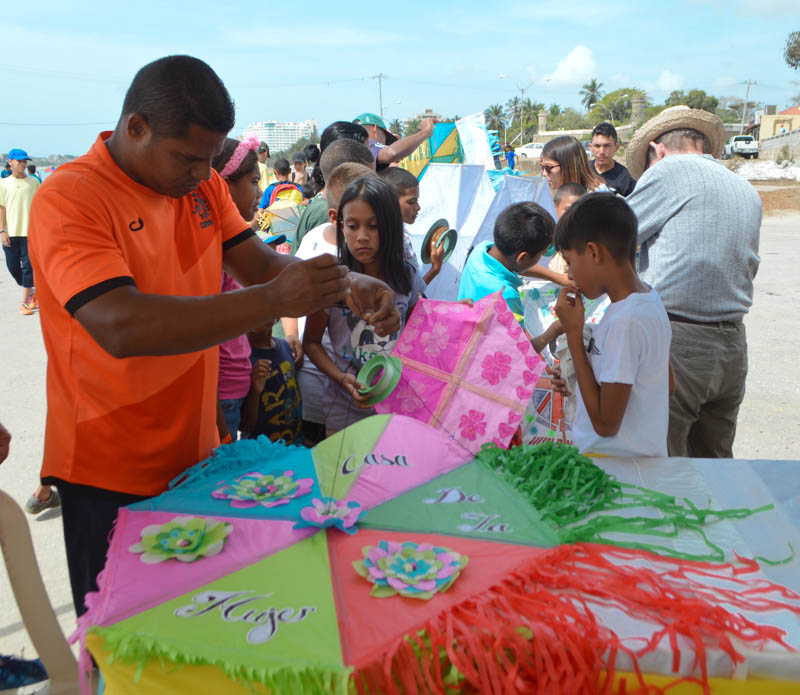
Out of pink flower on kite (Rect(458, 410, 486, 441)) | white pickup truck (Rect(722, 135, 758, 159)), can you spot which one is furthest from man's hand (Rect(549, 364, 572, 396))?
white pickup truck (Rect(722, 135, 758, 159))

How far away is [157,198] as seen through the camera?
1.42 m

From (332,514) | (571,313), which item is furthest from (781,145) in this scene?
(332,514)

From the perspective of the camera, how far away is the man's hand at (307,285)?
48.1 inches

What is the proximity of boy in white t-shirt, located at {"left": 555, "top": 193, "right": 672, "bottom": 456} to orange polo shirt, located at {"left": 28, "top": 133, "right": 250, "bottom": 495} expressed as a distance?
1.10 meters

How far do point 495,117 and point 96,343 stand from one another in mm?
86642

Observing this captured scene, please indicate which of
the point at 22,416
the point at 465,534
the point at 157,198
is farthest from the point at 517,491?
the point at 22,416

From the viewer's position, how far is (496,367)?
2178 mm

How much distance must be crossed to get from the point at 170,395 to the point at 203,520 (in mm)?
301

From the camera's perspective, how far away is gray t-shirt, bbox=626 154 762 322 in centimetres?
256

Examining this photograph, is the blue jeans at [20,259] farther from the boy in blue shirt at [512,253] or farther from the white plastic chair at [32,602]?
the white plastic chair at [32,602]

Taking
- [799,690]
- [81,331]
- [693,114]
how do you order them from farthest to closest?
[693,114] → [81,331] → [799,690]

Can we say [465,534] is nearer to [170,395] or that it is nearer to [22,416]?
[170,395]

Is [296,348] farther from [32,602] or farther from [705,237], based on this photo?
[705,237]

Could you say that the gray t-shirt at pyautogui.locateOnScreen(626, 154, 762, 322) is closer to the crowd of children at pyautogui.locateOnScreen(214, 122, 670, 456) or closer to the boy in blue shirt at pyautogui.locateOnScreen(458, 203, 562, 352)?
the crowd of children at pyautogui.locateOnScreen(214, 122, 670, 456)
